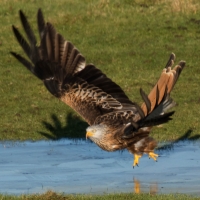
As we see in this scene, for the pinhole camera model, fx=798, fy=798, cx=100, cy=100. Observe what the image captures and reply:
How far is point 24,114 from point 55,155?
7.84ft

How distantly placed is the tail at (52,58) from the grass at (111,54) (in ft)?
7.91

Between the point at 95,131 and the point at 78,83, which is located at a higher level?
the point at 78,83

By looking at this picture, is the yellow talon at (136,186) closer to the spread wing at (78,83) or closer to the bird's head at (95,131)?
the bird's head at (95,131)

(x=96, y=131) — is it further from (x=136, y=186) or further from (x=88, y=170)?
(x=88, y=170)

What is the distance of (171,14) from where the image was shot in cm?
1836

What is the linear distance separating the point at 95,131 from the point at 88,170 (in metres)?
1.03

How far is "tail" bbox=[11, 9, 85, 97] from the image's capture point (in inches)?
327

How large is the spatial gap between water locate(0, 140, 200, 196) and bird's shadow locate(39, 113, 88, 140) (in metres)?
0.32

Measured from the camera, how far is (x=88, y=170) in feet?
29.6

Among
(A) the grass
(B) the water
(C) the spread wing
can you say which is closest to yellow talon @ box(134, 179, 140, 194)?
(B) the water

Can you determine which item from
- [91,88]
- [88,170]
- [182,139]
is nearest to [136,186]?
[88,170]

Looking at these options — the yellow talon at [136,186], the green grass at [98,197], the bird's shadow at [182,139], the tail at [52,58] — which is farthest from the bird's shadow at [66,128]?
the green grass at [98,197]

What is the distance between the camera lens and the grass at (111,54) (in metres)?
11.6

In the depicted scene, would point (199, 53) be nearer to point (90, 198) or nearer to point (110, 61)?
point (110, 61)
